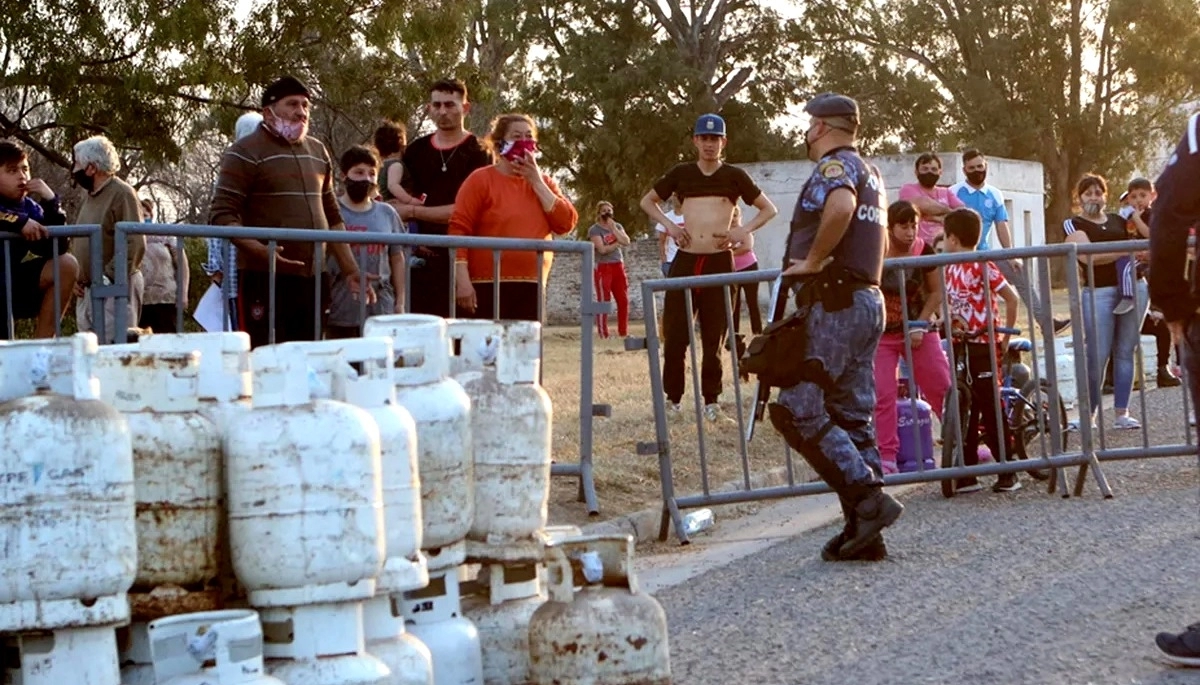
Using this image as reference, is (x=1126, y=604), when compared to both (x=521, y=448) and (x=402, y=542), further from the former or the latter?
(x=402, y=542)

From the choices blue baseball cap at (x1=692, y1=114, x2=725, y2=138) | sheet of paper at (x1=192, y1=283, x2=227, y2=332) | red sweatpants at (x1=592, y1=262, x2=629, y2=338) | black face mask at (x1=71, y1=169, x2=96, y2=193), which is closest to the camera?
sheet of paper at (x1=192, y1=283, x2=227, y2=332)

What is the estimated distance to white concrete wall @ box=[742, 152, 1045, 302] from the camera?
151ft

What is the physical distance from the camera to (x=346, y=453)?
5004 millimetres

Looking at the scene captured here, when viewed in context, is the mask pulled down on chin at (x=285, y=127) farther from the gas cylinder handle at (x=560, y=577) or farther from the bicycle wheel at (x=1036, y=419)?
the gas cylinder handle at (x=560, y=577)

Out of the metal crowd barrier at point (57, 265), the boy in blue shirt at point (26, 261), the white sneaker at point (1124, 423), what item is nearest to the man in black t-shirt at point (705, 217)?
the white sneaker at point (1124, 423)

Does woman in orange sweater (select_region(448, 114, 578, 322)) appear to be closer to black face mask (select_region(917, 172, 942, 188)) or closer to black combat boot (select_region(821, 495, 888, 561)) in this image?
black combat boot (select_region(821, 495, 888, 561))

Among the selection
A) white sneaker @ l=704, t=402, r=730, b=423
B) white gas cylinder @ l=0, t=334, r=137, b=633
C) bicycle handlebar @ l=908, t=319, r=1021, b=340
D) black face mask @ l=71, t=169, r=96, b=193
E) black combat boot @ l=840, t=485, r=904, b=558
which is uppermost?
black face mask @ l=71, t=169, r=96, b=193

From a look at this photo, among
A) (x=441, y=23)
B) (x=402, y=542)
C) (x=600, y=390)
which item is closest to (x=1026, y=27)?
(x=441, y=23)

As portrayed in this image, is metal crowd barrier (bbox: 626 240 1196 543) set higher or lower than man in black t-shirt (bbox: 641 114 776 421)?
lower

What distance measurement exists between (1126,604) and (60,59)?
15.6 m

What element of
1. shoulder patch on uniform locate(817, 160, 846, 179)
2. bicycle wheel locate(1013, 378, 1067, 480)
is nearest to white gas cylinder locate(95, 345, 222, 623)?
shoulder patch on uniform locate(817, 160, 846, 179)

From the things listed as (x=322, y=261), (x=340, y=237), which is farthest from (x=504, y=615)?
(x=322, y=261)

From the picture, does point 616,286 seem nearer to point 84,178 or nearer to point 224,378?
point 84,178

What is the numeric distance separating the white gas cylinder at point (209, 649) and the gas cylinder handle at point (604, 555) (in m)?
1.16
